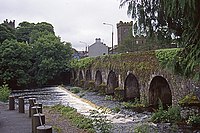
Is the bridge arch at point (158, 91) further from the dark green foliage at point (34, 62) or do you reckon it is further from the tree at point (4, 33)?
the tree at point (4, 33)

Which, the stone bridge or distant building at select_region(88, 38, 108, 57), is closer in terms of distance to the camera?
the stone bridge

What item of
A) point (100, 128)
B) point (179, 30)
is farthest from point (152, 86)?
point (179, 30)

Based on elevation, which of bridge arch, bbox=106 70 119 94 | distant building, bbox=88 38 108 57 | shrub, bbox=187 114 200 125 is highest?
distant building, bbox=88 38 108 57

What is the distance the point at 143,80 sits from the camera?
69.3 feet

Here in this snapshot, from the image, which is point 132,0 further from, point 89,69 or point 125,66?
point 89,69

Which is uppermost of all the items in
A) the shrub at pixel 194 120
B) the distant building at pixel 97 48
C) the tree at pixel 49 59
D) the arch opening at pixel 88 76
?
the distant building at pixel 97 48

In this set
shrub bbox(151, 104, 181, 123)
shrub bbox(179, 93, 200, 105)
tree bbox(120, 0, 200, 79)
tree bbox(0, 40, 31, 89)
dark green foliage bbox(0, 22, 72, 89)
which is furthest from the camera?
dark green foliage bbox(0, 22, 72, 89)

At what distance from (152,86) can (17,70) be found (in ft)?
96.4

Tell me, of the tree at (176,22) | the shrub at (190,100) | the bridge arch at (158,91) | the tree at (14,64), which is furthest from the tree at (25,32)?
the tree at (176,22)

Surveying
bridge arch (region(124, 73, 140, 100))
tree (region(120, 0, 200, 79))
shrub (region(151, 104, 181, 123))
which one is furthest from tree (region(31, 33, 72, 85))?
tree (region(120, 0, 200, 79))

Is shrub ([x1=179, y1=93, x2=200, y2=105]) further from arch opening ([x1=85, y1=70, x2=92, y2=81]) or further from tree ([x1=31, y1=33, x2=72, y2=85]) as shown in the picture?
tree ([x1=31, y1=33, x2=72, y2=85])

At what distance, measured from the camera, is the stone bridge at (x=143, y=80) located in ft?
53.1

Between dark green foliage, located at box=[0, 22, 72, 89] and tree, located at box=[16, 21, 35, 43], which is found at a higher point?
tree, located at box=[16, 21, 35, 43]

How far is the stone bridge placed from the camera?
53.1 ft
